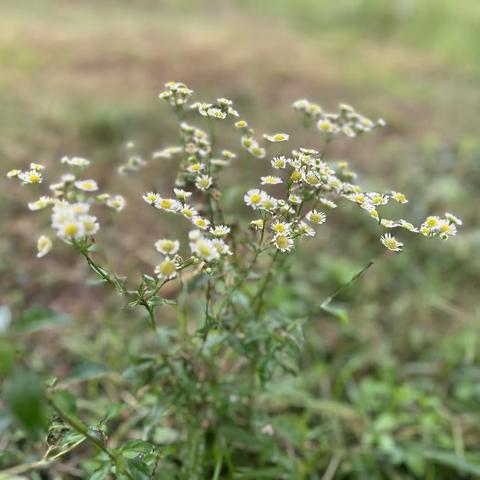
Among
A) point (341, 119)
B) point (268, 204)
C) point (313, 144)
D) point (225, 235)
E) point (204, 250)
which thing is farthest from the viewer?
point (313, 144)

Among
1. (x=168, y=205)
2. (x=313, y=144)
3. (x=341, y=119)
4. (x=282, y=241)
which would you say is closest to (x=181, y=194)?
(x=168, y=205)

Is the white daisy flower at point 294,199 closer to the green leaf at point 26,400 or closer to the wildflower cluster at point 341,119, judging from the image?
the wildflower cluster at point 341,119

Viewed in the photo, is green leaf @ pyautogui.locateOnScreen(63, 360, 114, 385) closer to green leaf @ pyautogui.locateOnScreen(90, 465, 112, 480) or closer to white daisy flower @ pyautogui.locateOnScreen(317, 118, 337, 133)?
green leaf @ pyautogui.locateOnScreen(90, 465, 112, 480)

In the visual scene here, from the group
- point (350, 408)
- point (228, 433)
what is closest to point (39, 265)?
point (228, 433)

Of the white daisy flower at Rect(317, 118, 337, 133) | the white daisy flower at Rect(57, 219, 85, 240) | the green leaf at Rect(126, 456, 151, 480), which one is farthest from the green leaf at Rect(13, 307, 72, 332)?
the white daisy flower at Rect(317, 118, 337, 133)

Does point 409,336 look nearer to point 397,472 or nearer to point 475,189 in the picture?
point 397,472

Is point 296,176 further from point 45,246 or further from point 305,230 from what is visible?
point 45,246
